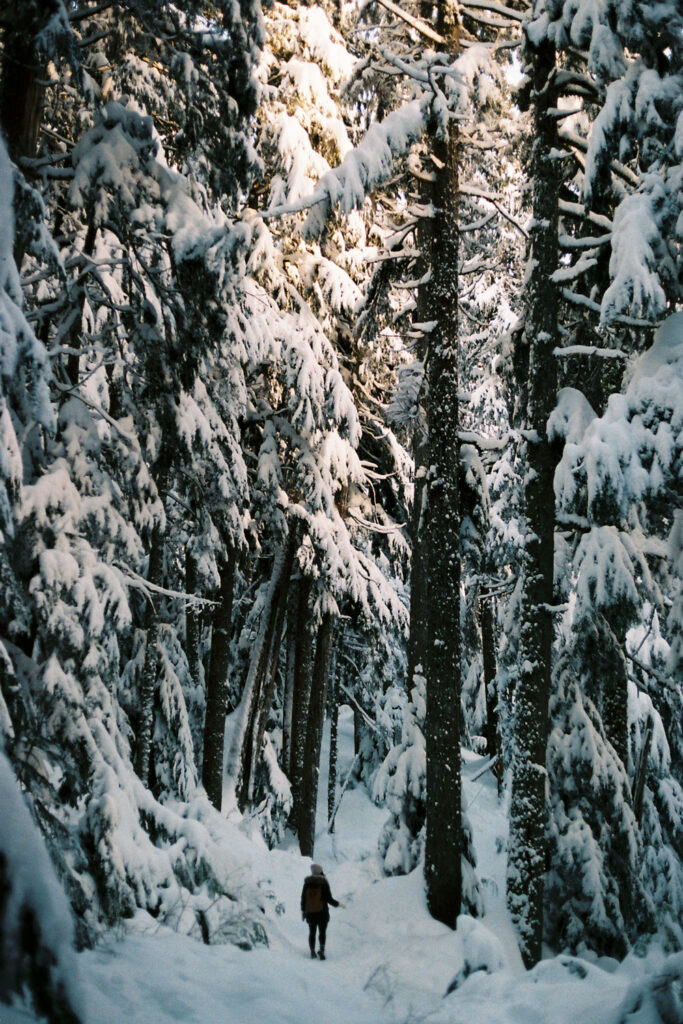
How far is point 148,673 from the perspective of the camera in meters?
12.5

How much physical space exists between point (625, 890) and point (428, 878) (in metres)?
3.17

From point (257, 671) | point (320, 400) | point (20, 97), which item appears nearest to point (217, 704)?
point (257, 671)

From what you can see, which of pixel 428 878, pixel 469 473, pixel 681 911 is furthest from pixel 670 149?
pixel 681 911

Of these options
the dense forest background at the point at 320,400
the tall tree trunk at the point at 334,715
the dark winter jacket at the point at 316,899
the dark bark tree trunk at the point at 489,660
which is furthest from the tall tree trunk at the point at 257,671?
the dark bark tree trunk at the point at 489,660

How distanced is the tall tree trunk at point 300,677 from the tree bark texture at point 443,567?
27.0ft

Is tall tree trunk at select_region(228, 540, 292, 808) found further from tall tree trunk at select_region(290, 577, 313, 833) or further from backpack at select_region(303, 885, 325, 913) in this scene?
backpack at select_region(303, 885, 325, 913)

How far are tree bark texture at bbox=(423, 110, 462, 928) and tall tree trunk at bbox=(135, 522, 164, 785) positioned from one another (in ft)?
16.2

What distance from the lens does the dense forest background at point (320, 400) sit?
631 centimetres

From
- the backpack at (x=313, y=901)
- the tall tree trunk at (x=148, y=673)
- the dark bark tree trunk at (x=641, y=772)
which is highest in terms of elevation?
the tall tree trunk at (x=148, y=673)

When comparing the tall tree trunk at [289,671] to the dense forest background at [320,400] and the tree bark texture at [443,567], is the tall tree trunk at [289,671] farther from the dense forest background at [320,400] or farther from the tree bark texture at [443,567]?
the tree bark texture at [443,567]

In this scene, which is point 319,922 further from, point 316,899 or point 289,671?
point 289,671

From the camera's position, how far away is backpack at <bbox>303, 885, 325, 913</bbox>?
9.45 m

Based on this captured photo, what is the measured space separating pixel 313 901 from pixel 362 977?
114cm

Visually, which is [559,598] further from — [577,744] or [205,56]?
[205,56]
